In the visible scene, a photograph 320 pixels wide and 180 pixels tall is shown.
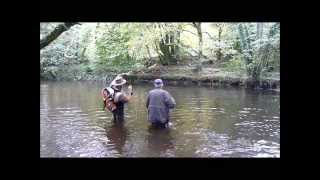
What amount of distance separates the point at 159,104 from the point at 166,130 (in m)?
0.52

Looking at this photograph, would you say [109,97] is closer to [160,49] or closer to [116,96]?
[116,96]

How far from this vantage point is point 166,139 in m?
7.08

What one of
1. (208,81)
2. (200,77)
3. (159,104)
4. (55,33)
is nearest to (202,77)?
(200,77)

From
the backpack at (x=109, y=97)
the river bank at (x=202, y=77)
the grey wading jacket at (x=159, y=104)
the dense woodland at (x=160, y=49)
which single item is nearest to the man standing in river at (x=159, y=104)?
the grey wading jacket at (x=159, y=104)

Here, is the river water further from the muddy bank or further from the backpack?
the muddy bank

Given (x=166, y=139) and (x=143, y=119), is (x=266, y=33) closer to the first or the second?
(x=143, y=119)

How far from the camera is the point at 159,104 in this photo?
7.15m

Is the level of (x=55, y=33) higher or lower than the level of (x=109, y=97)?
higher

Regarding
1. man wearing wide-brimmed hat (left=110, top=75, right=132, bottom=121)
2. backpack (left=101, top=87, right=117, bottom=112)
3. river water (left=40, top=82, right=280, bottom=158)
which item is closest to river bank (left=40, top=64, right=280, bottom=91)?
river water (left=40, top=82, right=280, bottom=158)

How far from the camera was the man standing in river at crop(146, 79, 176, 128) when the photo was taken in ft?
23.2

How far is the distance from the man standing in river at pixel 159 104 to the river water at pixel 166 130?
0.62 ft

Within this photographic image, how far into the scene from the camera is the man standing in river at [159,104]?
708cm
